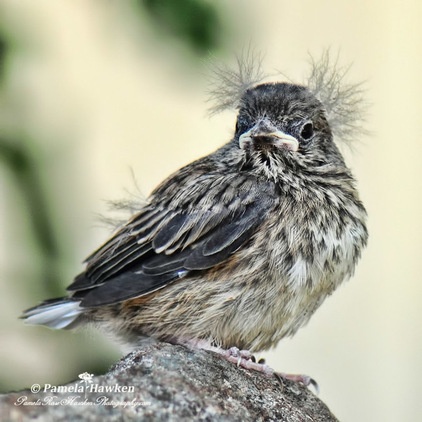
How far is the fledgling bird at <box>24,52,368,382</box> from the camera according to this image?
87.8 inches

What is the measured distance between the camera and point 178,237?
2416 mm

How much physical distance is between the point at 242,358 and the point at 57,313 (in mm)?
694

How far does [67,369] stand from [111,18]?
734 mm

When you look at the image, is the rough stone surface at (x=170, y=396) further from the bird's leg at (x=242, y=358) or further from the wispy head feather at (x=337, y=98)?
the wispy head feather at (x=337, y=98)

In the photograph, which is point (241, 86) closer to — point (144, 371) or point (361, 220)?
point (361, 220)

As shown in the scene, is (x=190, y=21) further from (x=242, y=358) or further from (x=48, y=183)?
(x=242, y=358)

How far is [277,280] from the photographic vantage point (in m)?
2.21

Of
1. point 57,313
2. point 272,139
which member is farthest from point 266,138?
point 57,313

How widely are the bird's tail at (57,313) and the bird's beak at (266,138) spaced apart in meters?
0.71

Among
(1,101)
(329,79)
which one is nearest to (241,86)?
(329,79)

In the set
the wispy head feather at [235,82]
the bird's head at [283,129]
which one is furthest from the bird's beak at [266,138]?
the wispy head feather at [235,82]

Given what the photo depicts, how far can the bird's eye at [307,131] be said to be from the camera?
99.9 inches

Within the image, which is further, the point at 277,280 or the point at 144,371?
the point at 277,280

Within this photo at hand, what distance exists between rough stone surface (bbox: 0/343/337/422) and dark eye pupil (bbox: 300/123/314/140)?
31.7 inches
